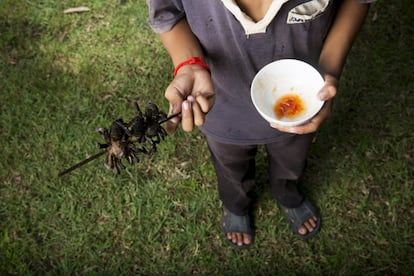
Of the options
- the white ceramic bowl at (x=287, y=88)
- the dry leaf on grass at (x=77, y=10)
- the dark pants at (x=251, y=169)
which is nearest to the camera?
the white ceramic bowl at (x=287, y=88)

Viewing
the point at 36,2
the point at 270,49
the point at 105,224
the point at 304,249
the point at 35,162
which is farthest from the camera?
the point at 36,2

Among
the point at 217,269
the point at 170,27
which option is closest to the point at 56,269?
the point at 217,269

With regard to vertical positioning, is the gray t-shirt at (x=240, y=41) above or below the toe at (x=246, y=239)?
above

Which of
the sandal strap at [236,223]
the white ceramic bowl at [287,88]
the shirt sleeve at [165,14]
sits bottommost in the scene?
the sandal strap at [236,223]

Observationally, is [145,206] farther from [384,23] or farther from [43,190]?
[384,23]

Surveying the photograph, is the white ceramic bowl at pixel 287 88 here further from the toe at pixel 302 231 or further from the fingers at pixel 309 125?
the toe at pixel 302 231

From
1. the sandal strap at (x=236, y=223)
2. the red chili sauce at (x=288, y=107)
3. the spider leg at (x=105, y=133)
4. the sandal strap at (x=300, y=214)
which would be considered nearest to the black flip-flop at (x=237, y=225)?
the sandal strap at (x=236, y=223)

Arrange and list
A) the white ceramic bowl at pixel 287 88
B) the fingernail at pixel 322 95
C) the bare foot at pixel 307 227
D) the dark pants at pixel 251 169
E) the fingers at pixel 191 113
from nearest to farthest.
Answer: the fingers at pixel 191 113 → the fingernail at pixel 322 95 → the white ceramic bowl at pixel 287 88 → the dark pants at pixel 251 169 → the bare foot at pixel 307 227
